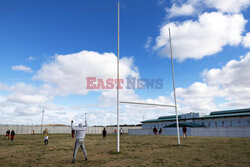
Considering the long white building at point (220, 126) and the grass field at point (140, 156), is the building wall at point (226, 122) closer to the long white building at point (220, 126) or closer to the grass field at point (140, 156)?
the long white building at point (220, 126)

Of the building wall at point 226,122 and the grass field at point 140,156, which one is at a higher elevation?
the building wall at point 226,122

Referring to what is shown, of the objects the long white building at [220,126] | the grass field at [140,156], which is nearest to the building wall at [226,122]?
the long white building at [220,126]

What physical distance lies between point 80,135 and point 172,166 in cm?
477

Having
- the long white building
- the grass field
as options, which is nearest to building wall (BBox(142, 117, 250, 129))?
the long white building

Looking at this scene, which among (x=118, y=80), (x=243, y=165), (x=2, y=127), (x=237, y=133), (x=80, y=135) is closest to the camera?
(x=243, y=165)

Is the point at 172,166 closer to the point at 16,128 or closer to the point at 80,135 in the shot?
the point at 80,135

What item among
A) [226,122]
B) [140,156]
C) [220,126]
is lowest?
[220,126]

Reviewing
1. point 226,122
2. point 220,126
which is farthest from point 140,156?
point 220,126

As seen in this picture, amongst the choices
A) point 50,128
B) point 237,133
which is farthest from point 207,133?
point 50,128

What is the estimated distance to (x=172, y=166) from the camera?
27.6 feet

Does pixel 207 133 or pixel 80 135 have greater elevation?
pixel 80 135

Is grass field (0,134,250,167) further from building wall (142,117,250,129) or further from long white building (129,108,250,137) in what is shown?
building wall (142,117,250,129)

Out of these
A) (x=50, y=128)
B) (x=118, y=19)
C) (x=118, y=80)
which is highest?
(x=118, y=19)

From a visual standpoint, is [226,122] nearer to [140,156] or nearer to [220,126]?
[220,126]
